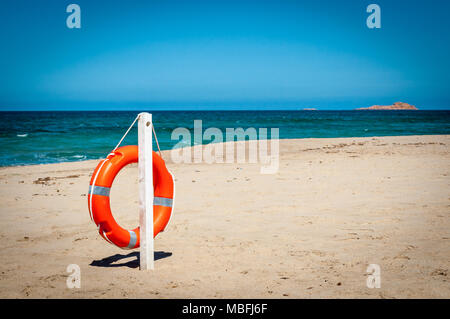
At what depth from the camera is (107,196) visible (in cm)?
309

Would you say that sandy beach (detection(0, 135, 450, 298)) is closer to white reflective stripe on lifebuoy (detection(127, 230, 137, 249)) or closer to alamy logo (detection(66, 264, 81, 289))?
alamy logo (detection(66, 264, 81, 289))

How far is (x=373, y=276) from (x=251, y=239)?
1.37 m

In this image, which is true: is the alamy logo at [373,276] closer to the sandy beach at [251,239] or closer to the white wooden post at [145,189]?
the sandy beach at [251,239]

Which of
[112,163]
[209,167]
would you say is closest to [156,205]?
[112,163]

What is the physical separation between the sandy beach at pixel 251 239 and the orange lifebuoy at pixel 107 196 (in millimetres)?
315

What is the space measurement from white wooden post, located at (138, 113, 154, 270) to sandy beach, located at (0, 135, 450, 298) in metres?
0.18

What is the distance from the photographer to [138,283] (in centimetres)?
287

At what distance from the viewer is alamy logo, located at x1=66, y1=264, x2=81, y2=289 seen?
284cm

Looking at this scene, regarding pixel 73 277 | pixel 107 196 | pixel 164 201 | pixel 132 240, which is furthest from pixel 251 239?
pixel 73 277

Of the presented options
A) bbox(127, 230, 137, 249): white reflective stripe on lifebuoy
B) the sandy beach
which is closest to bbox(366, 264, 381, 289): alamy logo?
the sandy beach

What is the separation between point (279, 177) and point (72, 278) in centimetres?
491

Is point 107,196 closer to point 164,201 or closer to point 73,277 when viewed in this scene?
point 164,201

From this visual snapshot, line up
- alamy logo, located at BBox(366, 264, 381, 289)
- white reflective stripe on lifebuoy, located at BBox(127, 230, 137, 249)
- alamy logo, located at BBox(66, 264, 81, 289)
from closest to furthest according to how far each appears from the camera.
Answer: alamy logo, located at BBox(366, 264, 381, 289), alamy logo, located at BBox(66, 264, 81, 289), white reflective stripe on lifebuoy, located at BBox(127, 230, 137, 249)
